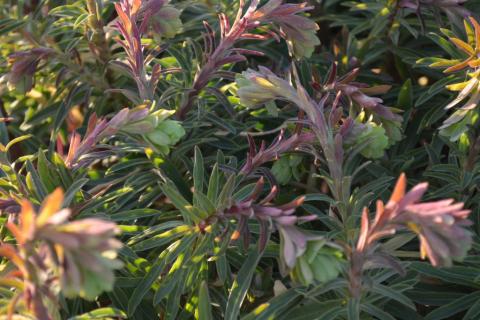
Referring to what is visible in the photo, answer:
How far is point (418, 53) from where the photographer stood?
2.00 meters

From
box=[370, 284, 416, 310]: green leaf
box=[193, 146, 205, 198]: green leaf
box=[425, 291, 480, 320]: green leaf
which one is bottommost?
box=[425, 291, 480, 320]: green leaf

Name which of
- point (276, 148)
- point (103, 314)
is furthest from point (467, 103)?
point (103, 314)


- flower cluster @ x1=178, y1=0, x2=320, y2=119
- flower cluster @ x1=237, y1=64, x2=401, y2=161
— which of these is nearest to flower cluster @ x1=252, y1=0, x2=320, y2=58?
flower cluster @ x1=178, y1=0, x2=320, y2=119

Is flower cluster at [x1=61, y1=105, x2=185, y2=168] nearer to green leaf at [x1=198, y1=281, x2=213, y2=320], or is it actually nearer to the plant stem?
green leaf at [x1=198, y1=281, x2=213, y2=320]

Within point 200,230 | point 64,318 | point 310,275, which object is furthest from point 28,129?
point 310,275

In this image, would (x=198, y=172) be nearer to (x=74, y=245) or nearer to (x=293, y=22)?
(x=293, y=22)

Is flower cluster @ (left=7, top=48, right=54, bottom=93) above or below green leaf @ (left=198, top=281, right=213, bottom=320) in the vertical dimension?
above

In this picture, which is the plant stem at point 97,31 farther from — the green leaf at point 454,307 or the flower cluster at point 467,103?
the green leaf at point 454,307

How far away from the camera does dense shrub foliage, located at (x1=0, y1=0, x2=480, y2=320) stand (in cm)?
110

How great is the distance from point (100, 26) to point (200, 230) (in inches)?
28.9

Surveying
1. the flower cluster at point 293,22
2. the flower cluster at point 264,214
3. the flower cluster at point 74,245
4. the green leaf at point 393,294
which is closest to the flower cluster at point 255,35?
the flower cluster at point 293,22

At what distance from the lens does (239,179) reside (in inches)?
58.6

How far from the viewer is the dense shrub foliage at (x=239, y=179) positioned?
1.10 meters

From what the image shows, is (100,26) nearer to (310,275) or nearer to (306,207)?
(306,207)
